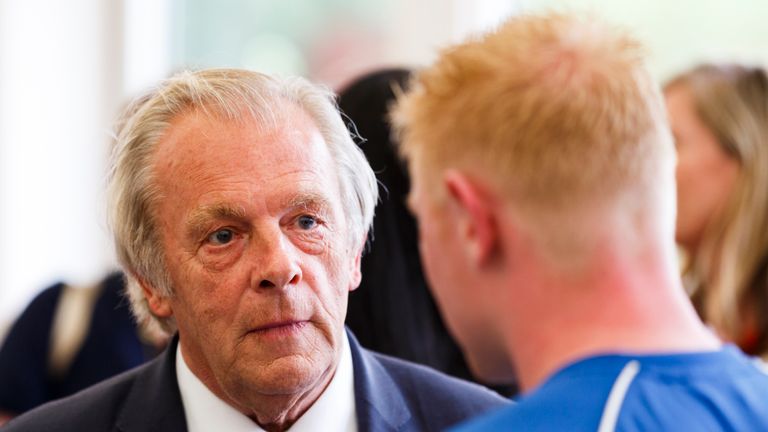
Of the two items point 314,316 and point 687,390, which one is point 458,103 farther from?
point 314,316

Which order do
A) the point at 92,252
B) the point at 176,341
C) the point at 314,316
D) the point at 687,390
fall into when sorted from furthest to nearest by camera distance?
the point at 92,252, the point at 176,341, the point at 314,316, the point at 687,390

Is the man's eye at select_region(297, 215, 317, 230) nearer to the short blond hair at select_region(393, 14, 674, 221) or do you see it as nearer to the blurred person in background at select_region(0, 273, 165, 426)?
the short blond hair at select_region(393, 14, 674, 221)

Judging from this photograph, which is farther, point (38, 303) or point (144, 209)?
point (38, 303)

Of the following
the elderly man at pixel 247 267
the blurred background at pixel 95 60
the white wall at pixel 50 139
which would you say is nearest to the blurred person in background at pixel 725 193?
the blurred background at pixel 95 60

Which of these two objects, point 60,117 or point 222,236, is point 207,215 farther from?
point 60,117

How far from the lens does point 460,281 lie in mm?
1549

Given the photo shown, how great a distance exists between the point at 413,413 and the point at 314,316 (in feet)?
0.91

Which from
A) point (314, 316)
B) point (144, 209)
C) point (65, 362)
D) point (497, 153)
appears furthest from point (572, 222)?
point (65, 362)

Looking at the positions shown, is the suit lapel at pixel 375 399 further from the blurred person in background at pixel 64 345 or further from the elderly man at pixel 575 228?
the blurred person in background at pixel 64 345

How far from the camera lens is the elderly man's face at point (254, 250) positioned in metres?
2.06

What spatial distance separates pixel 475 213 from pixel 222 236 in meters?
0.76

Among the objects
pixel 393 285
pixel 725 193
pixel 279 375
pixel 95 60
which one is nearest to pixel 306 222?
pixel 279 375

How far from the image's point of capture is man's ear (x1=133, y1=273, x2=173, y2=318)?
2.27 meters

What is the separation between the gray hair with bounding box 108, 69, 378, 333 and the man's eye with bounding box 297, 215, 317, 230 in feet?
0.34
